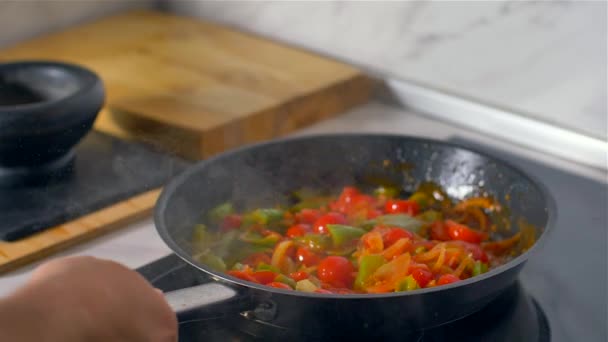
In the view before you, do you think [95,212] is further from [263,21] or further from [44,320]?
[263,21]

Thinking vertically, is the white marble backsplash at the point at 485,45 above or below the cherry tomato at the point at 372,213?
above

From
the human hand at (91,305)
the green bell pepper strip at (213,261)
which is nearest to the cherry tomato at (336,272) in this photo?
the green bell pepper strip at (213,261)

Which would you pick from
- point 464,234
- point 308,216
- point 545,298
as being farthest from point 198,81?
point 545,298

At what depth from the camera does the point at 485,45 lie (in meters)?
1.35

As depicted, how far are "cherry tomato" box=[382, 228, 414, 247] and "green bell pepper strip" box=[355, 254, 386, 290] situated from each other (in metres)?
0.05

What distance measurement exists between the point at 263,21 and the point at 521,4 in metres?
0.53

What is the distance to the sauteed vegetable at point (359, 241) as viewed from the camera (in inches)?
35.9

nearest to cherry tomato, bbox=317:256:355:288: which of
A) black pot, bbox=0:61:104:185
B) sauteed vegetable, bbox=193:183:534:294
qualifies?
sauteed vegetable, bbox=193:183:534:294

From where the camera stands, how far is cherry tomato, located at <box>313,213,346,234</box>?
102 cm

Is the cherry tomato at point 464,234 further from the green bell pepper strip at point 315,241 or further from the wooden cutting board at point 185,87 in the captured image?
the wooden cutting board at point 185,87

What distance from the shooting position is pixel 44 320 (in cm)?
67

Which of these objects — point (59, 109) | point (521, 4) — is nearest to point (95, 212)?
Answer: point (59, 109)

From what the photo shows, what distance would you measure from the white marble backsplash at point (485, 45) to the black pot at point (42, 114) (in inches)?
18.5

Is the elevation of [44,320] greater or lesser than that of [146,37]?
greater
